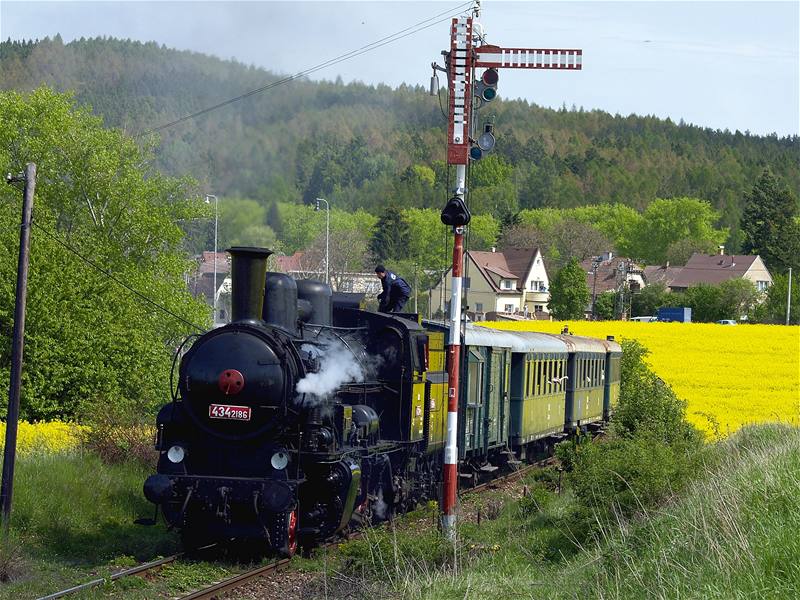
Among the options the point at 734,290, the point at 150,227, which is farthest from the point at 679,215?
the point at 150,227

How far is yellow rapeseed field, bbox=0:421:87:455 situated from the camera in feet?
68.8

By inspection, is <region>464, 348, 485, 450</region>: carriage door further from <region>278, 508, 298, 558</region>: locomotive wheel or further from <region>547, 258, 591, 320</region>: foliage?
<region>547, 258, 591, 320</region>: foliage

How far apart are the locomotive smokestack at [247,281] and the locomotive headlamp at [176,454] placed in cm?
183

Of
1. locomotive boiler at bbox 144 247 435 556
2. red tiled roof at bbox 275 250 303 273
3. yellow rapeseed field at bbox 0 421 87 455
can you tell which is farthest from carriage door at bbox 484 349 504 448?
yellow rapeseed field at bbox 0 421 87 455

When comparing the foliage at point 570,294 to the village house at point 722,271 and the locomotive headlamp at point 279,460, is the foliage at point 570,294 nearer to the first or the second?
the village house at point 722,271

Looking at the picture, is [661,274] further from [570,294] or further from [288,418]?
[288,418]

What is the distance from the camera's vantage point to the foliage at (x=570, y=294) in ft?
263

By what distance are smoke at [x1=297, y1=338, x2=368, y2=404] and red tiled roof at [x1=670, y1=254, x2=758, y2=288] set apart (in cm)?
8965

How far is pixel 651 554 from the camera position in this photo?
1032 cm

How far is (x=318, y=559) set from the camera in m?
14.1

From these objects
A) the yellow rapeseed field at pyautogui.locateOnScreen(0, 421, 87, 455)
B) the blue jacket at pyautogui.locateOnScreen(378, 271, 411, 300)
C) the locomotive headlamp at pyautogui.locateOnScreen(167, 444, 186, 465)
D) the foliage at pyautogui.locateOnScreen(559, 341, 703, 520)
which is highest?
the blue jacket at pyautogui.locateOnScreen(378, 271, 411, 300)

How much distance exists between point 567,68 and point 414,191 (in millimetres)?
5661

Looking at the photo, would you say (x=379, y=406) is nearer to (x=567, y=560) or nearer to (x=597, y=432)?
(x=567, y=560)

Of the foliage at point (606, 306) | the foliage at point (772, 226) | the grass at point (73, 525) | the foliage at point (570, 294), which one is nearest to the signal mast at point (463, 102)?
the grass at point (73, 525)
